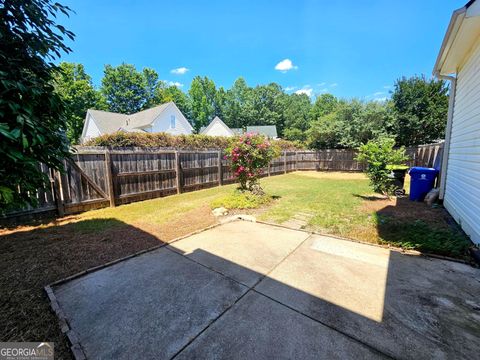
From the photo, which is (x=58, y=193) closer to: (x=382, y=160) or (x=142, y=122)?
(x=382, y=160)

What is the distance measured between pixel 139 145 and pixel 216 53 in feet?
62.5

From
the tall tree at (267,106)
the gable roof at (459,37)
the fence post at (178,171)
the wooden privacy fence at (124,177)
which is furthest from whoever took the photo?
the tall tree at (267,106)

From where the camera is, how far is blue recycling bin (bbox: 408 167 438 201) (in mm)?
5875

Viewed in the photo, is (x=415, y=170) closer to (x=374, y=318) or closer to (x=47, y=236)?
(x=374, y=318)

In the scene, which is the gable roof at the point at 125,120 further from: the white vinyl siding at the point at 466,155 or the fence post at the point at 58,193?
the white vinyl siding at the point at 466,155

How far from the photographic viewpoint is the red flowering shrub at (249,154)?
658cm

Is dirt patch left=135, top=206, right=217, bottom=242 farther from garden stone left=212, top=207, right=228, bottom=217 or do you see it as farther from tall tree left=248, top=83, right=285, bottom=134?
tall tree left=248, top=83, right=285, bottom=134

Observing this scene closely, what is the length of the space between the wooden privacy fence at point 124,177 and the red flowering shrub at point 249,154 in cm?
252

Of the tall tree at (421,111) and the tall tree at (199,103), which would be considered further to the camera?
the tall tree at (199,103)

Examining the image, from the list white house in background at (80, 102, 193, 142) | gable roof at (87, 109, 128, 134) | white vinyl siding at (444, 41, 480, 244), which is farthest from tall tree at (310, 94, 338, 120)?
white vinyl siding at (444, 41, 480, 244)

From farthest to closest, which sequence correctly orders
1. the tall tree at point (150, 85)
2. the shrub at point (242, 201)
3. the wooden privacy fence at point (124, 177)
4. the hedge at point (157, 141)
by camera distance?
the tall tree at point (150, 85)
the hedge at point (157, 141)
the shrub at point (242, 201)
the wooden privacy fence at point (124, 177)

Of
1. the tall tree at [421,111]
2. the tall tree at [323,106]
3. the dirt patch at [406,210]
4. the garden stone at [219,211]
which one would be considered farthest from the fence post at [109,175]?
the tall tree at [323,106]

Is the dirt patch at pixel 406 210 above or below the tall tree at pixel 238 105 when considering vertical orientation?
below

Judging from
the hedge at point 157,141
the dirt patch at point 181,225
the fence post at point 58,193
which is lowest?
the dirt patch at point 181,225
